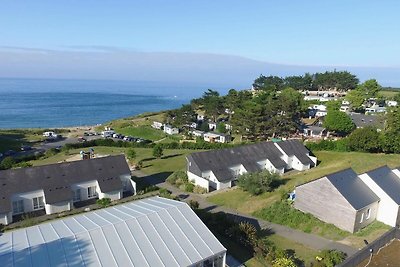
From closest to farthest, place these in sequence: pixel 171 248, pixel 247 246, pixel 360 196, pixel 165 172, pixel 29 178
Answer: pixel 171 248
pixel 247 246
pixel 360 196
pixel 29 178
pixel 165 172

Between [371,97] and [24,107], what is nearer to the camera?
[371,97]

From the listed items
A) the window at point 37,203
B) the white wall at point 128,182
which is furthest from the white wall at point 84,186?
the window at point 37,203

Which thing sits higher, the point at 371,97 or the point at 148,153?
the point at 371,97

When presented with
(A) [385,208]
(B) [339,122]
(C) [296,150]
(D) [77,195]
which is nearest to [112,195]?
(D) [77,195]

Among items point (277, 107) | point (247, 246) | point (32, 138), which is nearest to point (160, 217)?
point (247, 246)

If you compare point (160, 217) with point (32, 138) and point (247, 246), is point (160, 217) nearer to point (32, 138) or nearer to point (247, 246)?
point (247, 246)

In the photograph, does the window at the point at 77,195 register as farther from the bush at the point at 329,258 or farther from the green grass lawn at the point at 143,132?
the green grass lawn at the point at 143,132

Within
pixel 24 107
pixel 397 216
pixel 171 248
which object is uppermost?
pixel 171 248

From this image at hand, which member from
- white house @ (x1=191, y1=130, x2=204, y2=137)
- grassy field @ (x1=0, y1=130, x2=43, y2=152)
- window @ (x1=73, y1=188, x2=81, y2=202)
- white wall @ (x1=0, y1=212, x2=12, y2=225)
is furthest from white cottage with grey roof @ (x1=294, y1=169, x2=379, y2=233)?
grassy field @ (x1=0, y1=130, x2=43, y2=152)
